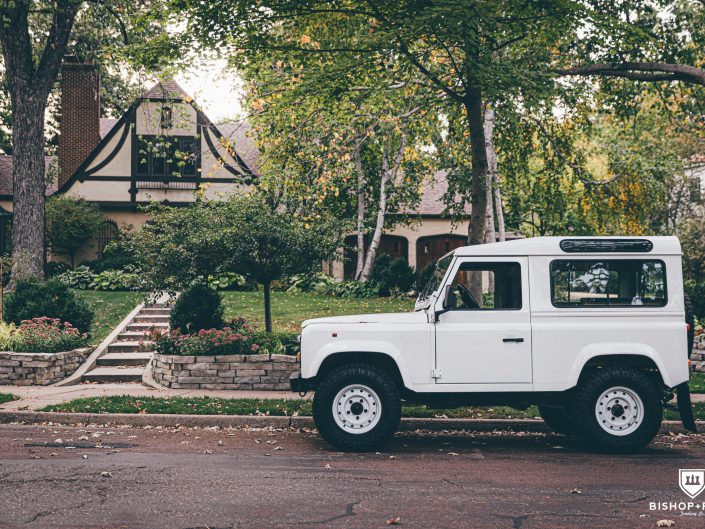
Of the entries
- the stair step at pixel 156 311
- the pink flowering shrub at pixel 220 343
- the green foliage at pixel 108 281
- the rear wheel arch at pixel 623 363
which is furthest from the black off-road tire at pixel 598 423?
the green foliage at pixel 108 281

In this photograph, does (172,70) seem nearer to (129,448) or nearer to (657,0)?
(129,448)

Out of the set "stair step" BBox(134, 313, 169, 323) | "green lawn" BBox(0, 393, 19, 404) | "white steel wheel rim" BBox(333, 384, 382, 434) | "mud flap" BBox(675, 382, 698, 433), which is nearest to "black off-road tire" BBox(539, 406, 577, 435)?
"mud flap" BBox(675, 382, 698, 433)

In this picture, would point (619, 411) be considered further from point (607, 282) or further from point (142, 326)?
point (142, 326)

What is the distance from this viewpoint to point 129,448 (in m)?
7.76

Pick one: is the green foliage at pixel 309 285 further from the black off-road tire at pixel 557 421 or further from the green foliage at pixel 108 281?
the black off-road tire at pixel 557 421

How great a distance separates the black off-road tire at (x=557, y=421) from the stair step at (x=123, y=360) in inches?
317

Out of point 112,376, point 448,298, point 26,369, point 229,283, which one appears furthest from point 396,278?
point 448,298

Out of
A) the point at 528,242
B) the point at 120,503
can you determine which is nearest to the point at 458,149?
the point at 528,242

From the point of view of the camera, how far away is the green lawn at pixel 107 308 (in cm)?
1568

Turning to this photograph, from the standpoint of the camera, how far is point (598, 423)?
7.68 metres

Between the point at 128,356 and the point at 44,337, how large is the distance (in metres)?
1.70

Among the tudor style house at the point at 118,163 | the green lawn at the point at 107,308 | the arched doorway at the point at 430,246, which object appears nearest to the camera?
the green lawn at the point at 107,308

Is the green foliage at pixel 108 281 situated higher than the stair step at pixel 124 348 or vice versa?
the green foliage at pixel 108 281

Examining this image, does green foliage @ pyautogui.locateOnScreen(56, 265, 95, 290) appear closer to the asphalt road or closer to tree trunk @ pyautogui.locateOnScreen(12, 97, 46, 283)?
tree trunk @ pyautogui.locateOnScreen(12, 97, 46, 283)
